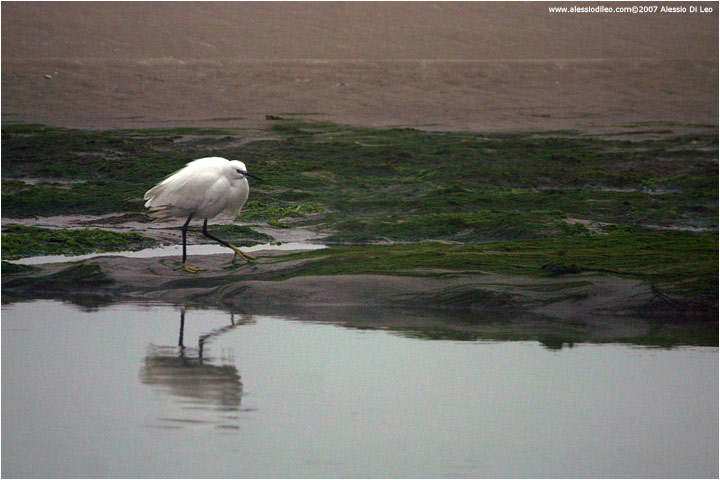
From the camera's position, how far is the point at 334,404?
16.5 ft

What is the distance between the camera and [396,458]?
4.30 m

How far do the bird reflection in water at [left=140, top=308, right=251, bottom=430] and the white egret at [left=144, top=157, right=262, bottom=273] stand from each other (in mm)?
2599

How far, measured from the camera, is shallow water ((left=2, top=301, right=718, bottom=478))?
4.26 meters

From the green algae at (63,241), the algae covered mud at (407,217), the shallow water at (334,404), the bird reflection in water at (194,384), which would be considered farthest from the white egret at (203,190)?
the bird reflection in water at (194,384)

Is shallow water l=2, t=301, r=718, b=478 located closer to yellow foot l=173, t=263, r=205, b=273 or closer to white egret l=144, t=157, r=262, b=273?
yellow foot l=173, t=263, r=205, b=273

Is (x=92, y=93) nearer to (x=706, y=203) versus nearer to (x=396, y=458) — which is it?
(x=706, y=203)

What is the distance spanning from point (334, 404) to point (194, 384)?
76 cm

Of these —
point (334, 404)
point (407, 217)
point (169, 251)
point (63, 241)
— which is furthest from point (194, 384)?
point (407, 217)

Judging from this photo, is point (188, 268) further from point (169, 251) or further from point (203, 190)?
point (169, 251)

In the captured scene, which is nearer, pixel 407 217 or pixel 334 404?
pixel 334 404

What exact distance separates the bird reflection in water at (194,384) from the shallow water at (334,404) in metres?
0.01

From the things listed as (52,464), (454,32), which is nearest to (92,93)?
(454,32)

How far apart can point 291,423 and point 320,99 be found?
2118cm

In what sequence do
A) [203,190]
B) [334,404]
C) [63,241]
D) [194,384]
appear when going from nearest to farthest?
[334,404] → [194,384] → [203,190] → [63,241]
